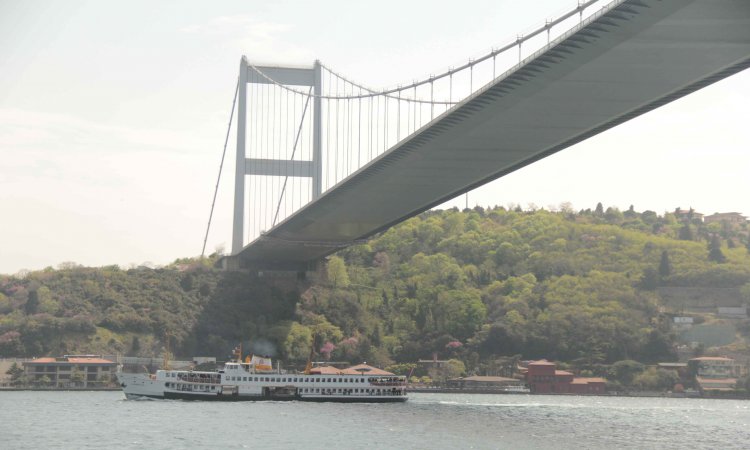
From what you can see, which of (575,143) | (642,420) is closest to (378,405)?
(642,420)

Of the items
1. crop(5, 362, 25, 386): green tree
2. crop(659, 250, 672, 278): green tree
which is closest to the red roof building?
crop(659, 250, 672, 278): green tree

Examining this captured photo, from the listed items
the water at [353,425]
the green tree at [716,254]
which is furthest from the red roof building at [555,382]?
the green tree at [716,254]

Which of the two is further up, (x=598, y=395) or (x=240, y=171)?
(x=240, y=171)

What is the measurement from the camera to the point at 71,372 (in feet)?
261

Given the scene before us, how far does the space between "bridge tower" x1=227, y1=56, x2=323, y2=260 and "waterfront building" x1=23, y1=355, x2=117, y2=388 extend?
47.3 feet

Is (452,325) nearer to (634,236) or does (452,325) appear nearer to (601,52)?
(634,236)

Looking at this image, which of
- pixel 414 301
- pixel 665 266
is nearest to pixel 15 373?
pixel 414 301

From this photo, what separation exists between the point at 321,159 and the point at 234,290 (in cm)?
1408

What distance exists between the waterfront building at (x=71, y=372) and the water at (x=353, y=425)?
1001cm

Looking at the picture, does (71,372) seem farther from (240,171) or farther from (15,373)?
(240,171)

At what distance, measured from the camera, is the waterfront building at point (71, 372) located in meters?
79.3

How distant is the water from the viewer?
1563 inches

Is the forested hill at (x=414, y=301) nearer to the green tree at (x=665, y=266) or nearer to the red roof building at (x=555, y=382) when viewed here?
the green tree at (x=665, y=266)

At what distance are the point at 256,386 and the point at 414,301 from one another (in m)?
36.9
